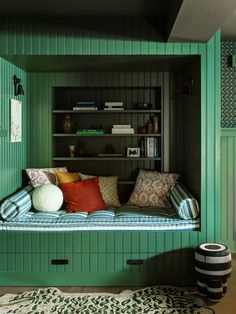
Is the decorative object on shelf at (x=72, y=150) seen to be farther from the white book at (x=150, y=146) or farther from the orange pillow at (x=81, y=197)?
the white book at (x=150, y=146)

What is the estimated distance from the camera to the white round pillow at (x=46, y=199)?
4.39 meters

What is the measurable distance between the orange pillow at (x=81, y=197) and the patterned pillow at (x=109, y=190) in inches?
14.2

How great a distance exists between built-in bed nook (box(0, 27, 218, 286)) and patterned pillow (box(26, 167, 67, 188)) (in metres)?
0.02

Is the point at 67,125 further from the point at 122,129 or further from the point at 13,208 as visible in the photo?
the point at 13,208

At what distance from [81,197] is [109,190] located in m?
0.61

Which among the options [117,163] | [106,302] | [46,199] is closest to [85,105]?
[117,163]

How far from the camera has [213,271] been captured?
12.3ft

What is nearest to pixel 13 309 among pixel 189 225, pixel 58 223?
pixel 58 223

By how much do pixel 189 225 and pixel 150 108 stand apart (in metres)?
1.69

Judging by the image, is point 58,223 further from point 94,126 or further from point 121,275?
point 94,126

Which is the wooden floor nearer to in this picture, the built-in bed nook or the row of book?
the built-in bed nook

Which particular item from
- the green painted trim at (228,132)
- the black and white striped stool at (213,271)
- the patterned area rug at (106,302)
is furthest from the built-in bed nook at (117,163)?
the green painted trim at (228,132)

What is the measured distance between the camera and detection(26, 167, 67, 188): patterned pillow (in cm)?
486

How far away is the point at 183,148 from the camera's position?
17.0 feet
